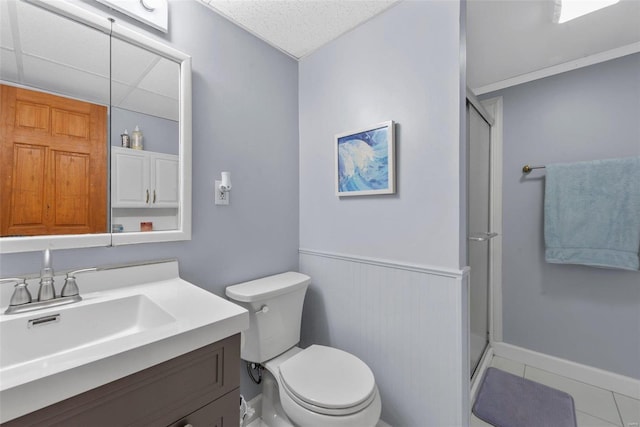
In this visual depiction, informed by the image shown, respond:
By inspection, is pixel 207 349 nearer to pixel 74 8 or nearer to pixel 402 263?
pixel 402 263

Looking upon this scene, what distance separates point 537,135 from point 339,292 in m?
1.94

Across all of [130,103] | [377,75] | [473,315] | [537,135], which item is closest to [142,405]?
[130,103]

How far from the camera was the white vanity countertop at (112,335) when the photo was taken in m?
0.47

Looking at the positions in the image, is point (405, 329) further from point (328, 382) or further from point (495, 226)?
point (495, 226)

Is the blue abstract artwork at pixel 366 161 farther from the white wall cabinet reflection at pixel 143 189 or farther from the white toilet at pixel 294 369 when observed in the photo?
the white wall cabinet reflection at pixel 143 189

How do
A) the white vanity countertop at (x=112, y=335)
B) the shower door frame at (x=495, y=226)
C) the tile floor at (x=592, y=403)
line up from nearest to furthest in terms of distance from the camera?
1. the white vanity countertop at (x=112, y=335)
2. the tile floor at (x=592, y=403)
3. the shower door frame at (x=495, y=226)

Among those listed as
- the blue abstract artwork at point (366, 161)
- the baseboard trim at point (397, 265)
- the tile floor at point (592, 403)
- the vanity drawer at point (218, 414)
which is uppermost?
the blue abstract artwork at point (366, 161)

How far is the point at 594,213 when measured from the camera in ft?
5.62

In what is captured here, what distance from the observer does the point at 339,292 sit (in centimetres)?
157

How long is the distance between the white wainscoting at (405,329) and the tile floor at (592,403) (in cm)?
52

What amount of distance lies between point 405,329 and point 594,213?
1589mm

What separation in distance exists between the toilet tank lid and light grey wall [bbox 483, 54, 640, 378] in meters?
1.78

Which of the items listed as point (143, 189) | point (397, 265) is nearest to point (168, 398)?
point (143, 189)

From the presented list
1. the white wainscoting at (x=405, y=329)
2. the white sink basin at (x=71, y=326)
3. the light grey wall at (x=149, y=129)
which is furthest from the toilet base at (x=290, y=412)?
the light grey wall at (x=149, y=129)
